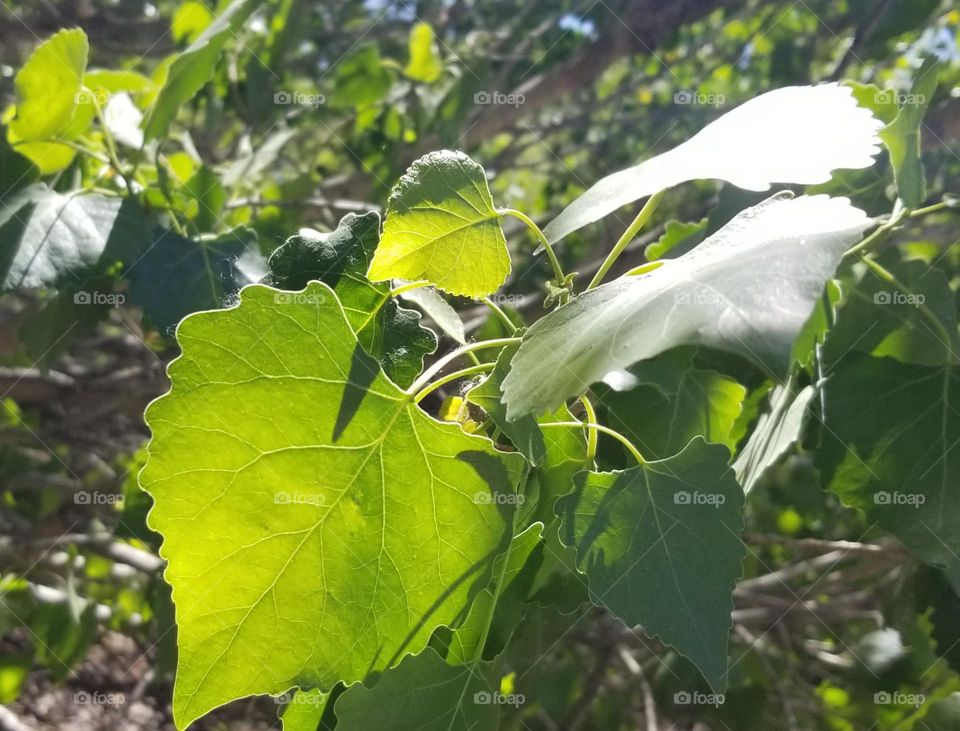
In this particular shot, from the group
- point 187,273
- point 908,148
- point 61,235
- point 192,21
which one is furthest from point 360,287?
point 192,21

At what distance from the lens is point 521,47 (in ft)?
7.76

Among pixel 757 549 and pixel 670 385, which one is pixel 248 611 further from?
pixel 757 549

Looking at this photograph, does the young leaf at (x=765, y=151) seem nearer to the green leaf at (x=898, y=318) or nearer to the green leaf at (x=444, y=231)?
the green leaf at (x=444, y=231)

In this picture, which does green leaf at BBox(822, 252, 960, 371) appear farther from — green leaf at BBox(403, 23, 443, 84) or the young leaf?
green leaf at BBox(403, 23, 443, 84)

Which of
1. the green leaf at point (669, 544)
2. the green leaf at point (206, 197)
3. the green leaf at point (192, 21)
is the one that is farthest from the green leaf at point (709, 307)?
the green leaf at point (192, 21)

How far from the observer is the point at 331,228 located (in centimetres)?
174

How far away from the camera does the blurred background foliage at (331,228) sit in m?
1.11

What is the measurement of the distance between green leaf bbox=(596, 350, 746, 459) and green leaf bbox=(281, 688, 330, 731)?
15.7 inches

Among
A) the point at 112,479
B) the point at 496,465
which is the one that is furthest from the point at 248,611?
the point at 112,479

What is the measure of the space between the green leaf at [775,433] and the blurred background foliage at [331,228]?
99 mm

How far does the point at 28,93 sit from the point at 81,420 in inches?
39.7

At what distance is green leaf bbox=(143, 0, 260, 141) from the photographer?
1.01 m

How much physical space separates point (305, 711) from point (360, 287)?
14.5 inches

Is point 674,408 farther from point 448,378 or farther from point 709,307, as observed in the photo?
point 709,307
